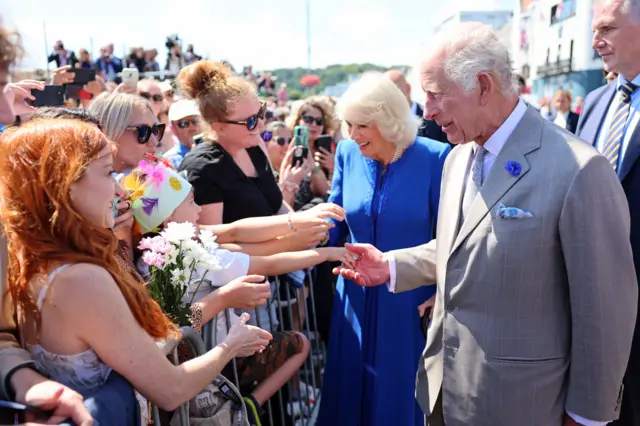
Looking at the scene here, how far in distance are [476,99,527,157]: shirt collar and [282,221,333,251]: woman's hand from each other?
1.38 meters

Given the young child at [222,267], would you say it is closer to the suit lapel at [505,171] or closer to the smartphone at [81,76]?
the suit lapel at [505,171]

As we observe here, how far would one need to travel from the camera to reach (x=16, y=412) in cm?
160

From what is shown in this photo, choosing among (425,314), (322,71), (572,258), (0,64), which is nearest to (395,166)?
(425,314)

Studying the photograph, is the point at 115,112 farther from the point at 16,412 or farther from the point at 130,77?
the point at 130,77

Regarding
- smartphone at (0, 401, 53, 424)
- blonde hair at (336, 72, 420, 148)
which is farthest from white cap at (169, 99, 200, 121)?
smartphone at (0, 401, 53, 424)

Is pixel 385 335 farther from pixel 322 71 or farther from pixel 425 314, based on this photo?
pixel 322 71

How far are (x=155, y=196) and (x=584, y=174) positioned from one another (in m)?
1.91

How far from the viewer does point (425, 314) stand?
337cm

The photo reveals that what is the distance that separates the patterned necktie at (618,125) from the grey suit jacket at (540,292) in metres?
0.99

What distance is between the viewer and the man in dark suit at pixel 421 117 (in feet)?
20.2

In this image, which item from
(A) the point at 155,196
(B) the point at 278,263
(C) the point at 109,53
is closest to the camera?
(A) the point at 155,196

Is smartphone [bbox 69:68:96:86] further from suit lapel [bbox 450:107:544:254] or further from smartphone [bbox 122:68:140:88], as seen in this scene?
suit lapel [bbox 450:107:544:254]

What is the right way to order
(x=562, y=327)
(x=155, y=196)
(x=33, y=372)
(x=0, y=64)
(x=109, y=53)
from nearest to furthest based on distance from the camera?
(x=0, y=64) → (x=33, y=372) → (x=562, y=327) → (x=155, y=196) → (x=109, y=53)

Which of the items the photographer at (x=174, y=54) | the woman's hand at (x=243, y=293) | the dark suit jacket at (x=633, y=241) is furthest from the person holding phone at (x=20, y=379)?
the photographer at (x=174, y=54)
